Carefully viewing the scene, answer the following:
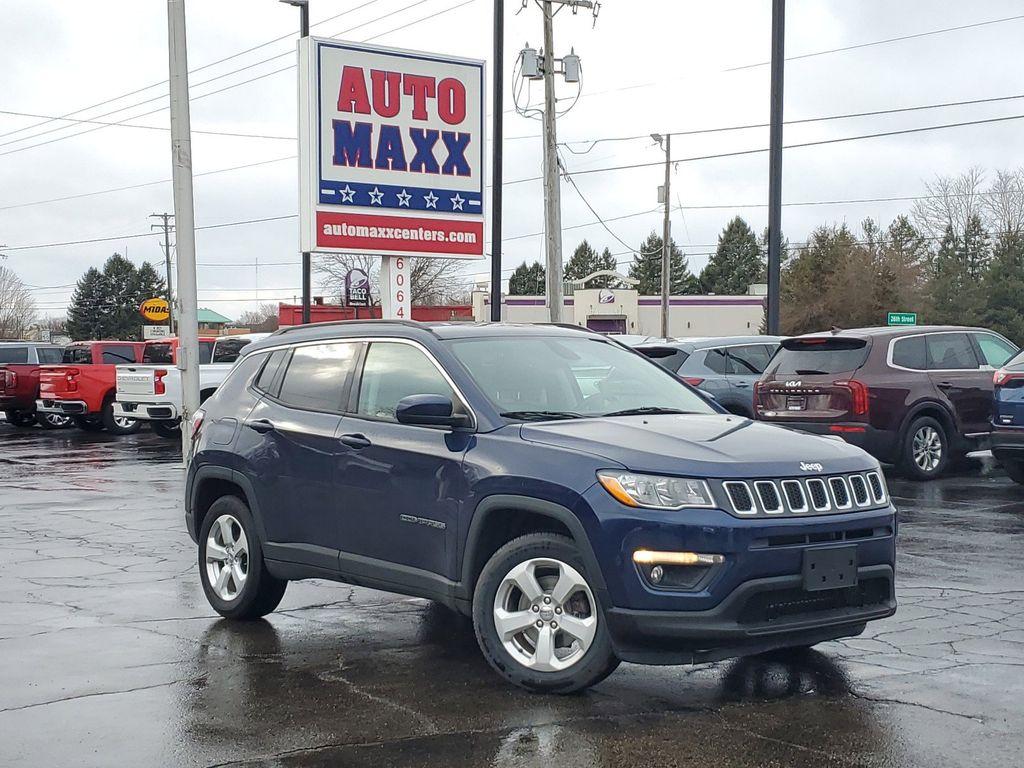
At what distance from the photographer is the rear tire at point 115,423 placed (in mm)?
24844

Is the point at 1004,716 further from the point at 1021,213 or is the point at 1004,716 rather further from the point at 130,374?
the point at 1021,213

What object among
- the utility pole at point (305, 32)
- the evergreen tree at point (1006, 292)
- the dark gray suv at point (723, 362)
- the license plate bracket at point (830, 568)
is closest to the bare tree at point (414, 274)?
the evergreen tree at point (1006, 292)

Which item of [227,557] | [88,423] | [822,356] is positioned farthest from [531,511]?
[88,423]

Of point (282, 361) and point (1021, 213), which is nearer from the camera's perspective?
point (282, 361)

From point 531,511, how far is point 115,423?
2106cm

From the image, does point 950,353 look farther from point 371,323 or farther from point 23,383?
point 23,383

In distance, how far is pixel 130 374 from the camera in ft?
74.5

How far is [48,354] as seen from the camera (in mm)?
30375

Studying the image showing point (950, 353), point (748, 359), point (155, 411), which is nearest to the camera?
point (950, 353)

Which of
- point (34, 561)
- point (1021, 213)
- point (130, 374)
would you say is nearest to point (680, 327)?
point (1021, 213)

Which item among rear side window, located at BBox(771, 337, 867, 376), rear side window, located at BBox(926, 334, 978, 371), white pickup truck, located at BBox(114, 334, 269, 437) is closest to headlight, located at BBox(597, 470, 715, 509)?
rear side window, located at BBox(771, 337, 867, 376)

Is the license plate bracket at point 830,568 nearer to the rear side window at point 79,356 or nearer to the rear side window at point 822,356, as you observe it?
the rear side window at point 822,356

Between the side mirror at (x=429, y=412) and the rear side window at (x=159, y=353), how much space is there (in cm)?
1931

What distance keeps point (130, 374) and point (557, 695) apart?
18442 millimetres
